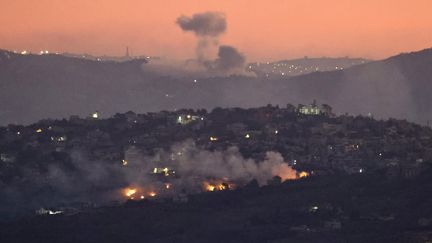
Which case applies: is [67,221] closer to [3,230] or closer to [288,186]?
[3,230]

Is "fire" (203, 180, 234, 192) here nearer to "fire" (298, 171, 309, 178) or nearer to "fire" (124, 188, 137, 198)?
"fire" (124, 188, 137, 198)

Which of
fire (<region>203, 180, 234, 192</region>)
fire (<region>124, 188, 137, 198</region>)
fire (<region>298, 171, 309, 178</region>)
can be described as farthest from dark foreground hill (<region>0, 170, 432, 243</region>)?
fire (<region>124, 188, 137, 198</region>)

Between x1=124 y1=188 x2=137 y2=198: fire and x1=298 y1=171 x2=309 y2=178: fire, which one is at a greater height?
x1=298 y1=171 x2=309 y2=178: fire

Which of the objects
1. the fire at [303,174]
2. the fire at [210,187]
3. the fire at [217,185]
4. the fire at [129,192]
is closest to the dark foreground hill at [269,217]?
the fire at [217,185]

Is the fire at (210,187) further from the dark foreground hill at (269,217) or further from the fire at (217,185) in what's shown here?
the dark foreground hill at (269,217)

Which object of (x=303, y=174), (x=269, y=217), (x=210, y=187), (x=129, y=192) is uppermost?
(x=303, y=174)

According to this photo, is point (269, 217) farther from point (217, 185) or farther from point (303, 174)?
point (303, 174)

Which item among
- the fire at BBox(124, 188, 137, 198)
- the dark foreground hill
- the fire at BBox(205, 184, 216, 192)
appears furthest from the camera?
the fire at BBox(124, 188, 137, 198)

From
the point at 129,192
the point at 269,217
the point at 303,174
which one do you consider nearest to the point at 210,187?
the point at 129,192

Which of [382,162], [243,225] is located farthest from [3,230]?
[382,162]
